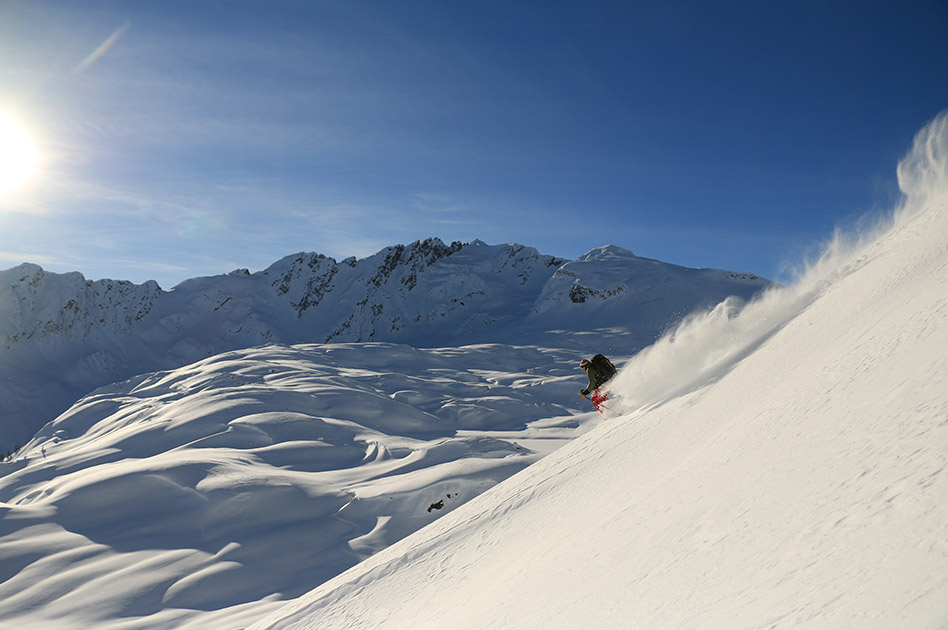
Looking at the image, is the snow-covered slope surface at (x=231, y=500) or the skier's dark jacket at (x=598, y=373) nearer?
the snow-covered slope surface at (x=231, y=500)

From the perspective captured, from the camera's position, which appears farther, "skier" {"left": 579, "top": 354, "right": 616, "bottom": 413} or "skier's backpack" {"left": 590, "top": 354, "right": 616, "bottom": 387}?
"skier's backpack" {"left": 590, "top": 354, "right": 616, "bottom": 387}

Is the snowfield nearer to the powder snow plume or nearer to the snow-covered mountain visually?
the powder snow plume

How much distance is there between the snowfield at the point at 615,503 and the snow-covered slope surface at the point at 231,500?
0.06 meters

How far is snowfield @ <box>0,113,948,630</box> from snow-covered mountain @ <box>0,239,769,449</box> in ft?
133

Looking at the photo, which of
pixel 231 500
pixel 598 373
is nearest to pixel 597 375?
pixel 598 373

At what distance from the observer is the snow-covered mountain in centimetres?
7044

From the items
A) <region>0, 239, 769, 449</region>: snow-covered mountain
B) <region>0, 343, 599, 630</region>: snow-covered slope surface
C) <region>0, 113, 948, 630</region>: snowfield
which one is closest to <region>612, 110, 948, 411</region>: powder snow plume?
<region>0, 113, 948, 630</region>: snowfield

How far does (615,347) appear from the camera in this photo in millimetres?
51062

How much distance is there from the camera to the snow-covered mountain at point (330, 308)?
70.4 metres

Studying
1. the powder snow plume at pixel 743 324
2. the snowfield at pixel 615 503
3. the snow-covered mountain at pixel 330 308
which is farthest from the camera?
the snow-covered mountain at pixel 330 308

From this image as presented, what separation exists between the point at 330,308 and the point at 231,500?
12900cm

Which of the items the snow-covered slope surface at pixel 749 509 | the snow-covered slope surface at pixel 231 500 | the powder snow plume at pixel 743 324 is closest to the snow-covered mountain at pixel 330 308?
the snow-covered slope surface at pixel 231 500

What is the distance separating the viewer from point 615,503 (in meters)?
4.29

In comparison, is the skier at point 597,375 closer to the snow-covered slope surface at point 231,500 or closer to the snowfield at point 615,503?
the snowfield at point 615,503
